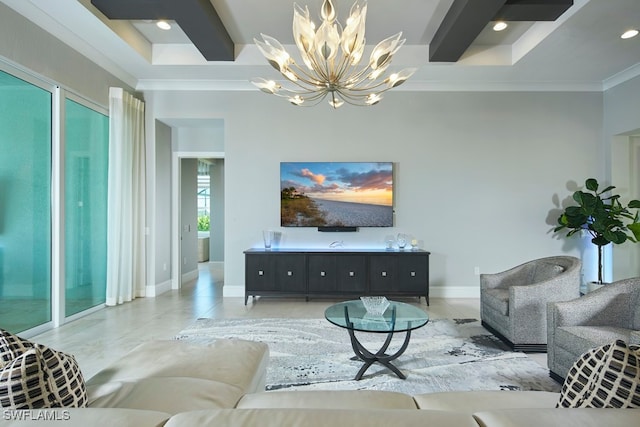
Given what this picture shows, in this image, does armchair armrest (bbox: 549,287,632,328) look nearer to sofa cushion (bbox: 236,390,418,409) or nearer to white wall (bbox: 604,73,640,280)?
sofa cushion (bbox: 236,390,418,409)

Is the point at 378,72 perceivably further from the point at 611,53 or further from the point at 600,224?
the point at 600,224

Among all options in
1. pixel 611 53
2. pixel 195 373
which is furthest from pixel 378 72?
pixel 611 53

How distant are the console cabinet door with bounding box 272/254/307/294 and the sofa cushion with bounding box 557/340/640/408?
394 cm

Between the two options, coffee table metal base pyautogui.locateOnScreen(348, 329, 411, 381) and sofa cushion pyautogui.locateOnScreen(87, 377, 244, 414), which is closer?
sofa cushion pyautogui.locateOnScreen(87, 377, 244, 414)

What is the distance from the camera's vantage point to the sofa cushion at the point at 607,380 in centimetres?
105

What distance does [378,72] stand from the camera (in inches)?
113

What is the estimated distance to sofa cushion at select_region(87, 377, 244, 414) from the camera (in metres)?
1.38

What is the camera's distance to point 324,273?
5008 millimetres

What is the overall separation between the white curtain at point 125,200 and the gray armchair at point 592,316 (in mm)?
5052

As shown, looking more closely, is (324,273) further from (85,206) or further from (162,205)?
(85,206)

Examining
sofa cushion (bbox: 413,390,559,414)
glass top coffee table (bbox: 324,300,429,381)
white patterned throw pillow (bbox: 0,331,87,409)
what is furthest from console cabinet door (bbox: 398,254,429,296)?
white patterned throw pillow (bbox: 0,331,87,409)

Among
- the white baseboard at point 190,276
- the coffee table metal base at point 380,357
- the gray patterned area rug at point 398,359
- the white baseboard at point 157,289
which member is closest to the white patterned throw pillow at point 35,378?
the gray patterned area rug at point 398,359

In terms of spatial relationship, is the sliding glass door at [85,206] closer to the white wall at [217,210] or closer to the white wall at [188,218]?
the white wall at [188,218]

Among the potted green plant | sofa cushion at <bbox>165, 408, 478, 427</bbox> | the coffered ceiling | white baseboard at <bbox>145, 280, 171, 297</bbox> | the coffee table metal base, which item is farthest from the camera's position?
white baseboard at <bbox>145, 280, 171, 297</bbox>
